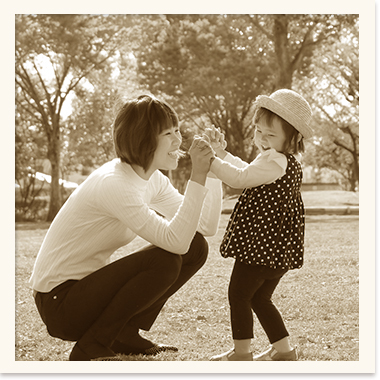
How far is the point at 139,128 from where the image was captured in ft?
10.7

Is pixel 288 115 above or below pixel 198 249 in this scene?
above

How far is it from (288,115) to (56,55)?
806 inches

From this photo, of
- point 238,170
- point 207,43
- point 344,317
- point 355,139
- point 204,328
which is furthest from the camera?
point 355,139

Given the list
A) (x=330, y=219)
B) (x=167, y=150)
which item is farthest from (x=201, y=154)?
(x=330, y=219)

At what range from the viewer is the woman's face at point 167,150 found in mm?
3361

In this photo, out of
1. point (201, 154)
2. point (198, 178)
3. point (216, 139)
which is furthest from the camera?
point (216, 139)

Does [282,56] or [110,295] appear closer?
[110,295]

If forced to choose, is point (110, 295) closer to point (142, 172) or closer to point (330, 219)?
point (142, 172)

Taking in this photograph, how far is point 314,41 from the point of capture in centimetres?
2053

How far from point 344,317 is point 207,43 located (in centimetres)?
1968

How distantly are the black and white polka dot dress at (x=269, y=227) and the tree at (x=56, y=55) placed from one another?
730 inches

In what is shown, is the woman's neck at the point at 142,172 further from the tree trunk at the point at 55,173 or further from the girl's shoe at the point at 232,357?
the tree trunk at the point at 55,173
